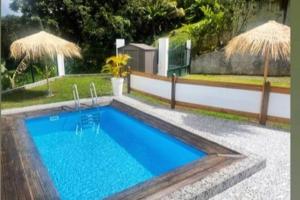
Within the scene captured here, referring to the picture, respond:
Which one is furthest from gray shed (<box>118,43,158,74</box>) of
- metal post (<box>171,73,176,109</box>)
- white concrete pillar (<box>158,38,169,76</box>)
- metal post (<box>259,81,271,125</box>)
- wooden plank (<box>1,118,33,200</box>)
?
wooden plank (<box>1,118,33,200</box>)

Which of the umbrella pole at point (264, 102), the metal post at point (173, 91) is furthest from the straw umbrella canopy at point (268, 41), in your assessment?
the metal post at point (173, 91)

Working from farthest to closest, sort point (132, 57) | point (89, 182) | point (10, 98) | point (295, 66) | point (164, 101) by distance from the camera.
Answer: point (132, 57) < point (10, 98) < point (164, 101) < point (89, 182) < point (295, 66)

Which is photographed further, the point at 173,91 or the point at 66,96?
the point at 66,96

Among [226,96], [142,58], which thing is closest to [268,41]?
[226,96]

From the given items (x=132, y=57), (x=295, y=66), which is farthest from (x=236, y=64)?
(x=295, y=66)

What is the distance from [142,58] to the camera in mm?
12078

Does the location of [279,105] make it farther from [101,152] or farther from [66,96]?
[66,96]

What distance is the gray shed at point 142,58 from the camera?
39.7 ft

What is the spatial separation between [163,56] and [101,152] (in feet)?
23.8

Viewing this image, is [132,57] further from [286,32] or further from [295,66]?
[295,66]

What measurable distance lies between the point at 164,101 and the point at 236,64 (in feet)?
19.4

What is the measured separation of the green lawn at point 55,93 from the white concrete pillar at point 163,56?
2.34 metres

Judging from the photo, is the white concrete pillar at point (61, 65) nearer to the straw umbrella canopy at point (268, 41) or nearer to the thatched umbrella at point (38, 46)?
the thatched umbrella at point (38, 46)

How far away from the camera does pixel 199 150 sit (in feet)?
17.0
